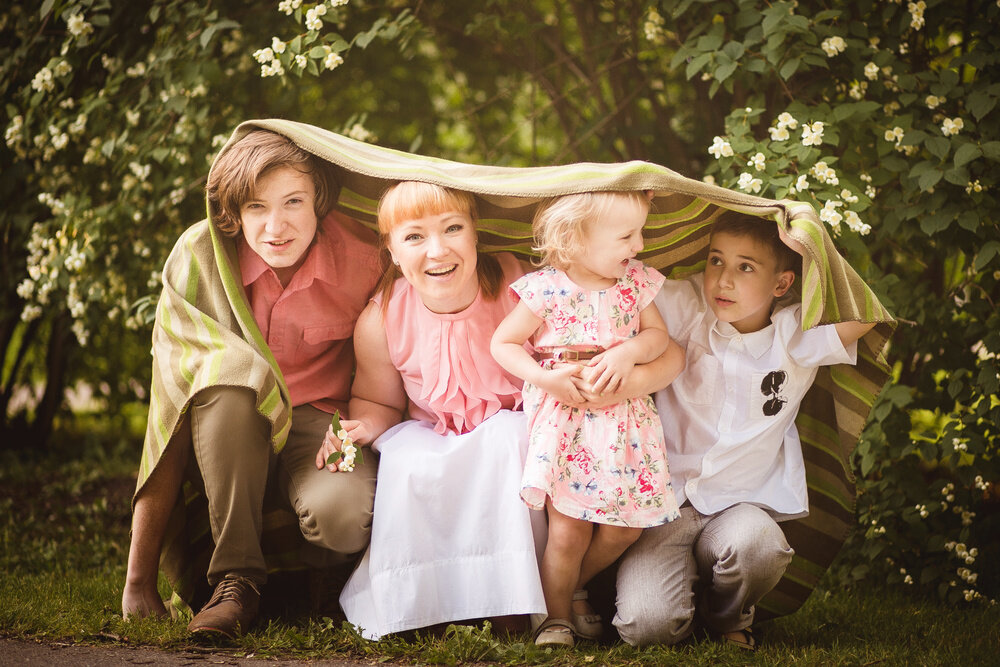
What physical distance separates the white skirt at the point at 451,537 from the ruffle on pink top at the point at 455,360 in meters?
0.15

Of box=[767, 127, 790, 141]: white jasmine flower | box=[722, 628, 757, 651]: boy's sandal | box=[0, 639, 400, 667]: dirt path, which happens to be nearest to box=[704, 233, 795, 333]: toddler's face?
box=[767, 127, 790, 141]: white jasmine flower

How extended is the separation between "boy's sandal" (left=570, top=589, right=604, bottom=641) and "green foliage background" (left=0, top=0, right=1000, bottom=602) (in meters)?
1.11

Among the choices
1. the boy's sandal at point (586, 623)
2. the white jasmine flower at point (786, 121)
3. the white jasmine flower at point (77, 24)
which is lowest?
the boy's sandal at point (586, 623)

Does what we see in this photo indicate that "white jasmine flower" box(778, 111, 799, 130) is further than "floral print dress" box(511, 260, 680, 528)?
Yes

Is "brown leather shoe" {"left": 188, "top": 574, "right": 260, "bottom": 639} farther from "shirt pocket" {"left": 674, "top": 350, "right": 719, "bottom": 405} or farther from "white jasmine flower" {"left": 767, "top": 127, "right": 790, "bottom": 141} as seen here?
"white jasmine flower" {"left": 767, "top": 127, "right": 790, "bottom": 141}

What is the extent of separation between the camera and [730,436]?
2.55 m

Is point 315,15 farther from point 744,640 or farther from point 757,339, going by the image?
point 744,640

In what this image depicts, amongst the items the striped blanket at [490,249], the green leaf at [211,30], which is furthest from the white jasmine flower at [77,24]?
the striped blanket at [490,249]

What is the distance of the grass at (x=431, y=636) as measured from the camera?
7.85 ft

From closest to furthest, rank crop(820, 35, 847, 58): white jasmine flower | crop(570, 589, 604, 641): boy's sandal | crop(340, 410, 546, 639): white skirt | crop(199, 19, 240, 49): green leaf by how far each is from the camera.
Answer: crop(340, 410, 546, 639): white skirt
crop(570, 589, 604, 641): boy's sandal
crop(820, 35, 847, 58): white jasmine flower
crop(199, 19, 240, 49): green leaf

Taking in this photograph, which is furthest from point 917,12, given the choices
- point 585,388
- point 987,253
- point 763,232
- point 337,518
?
point 337,518

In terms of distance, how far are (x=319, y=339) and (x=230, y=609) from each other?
0.80m

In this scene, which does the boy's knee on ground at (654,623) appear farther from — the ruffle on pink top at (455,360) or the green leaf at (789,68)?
the green leaf at (789,68)

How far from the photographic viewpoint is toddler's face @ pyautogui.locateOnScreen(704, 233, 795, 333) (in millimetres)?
2555
